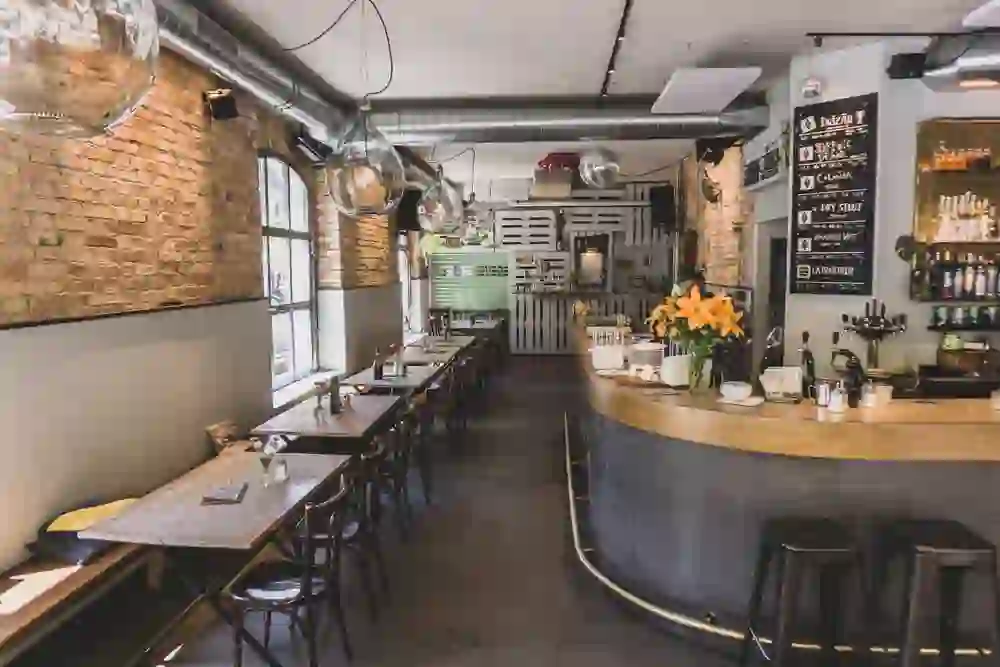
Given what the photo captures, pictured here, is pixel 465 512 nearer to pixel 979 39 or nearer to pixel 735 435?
pixel 735 435

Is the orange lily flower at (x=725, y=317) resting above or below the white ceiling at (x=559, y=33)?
below

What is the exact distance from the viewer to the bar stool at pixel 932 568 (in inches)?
118

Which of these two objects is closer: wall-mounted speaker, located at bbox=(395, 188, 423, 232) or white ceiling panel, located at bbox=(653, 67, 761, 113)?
white ceiling panel, located at bbox=(653, 67, 761, 113)

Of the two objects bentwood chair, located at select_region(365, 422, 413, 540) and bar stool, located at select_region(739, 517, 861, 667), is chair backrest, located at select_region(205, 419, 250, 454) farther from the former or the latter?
bar stool, located at select_region(739, 517, 861, 667)

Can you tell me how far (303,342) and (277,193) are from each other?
5.20 feet

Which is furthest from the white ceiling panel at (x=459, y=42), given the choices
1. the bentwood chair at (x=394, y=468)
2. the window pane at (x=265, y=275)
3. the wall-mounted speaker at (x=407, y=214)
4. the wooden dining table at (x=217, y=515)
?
the wall-mounted speaker at (x=407, y=214)

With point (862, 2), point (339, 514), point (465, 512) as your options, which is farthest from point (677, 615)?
point (862, 2)

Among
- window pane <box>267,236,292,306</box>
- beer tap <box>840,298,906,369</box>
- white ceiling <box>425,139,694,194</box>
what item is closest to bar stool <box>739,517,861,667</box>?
beer tap <box>840,298,906,369</box>

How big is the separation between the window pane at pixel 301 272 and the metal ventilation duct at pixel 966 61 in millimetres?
5584

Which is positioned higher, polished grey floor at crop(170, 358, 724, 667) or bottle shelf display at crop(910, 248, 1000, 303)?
bottle shelf display at crop(910, 248, 1000, 303)

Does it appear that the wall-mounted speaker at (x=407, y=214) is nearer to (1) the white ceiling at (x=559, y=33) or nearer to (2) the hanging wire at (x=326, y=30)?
(1) the white ceiling at (x=559, y=33)

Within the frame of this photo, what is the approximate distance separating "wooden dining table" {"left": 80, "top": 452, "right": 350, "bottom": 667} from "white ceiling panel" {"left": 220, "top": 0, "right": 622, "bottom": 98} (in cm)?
268

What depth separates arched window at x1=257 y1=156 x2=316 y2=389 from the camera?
7160 millimetres

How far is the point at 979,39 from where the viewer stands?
15.0 ft
